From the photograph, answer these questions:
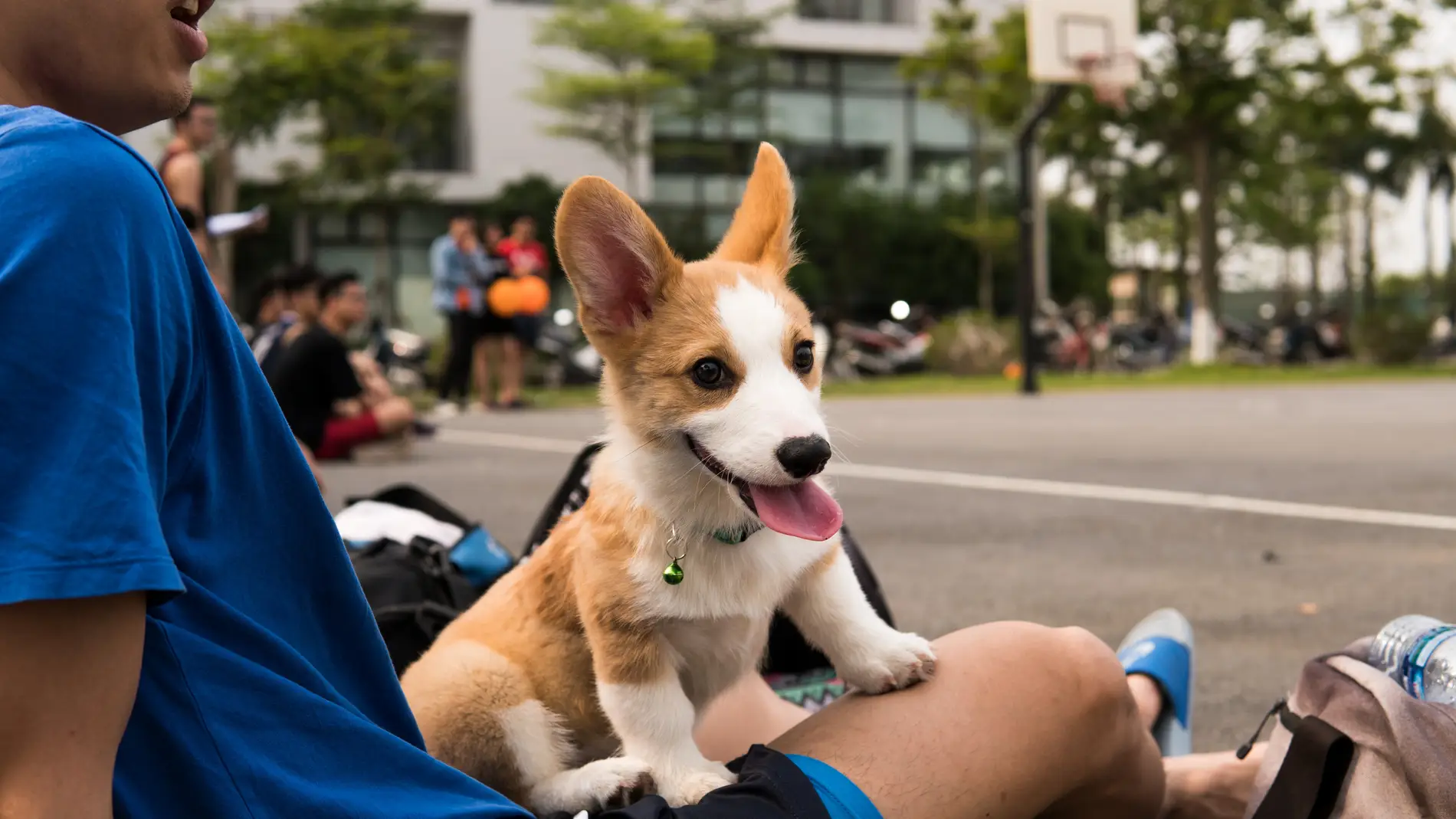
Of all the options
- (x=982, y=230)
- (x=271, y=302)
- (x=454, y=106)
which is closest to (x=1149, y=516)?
(x=271, y=302)

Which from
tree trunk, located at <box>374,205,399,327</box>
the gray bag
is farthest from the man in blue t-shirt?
tree trunk, located at <box>374,205,399,327</box>

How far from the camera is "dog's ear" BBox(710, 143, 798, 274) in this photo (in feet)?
7.52

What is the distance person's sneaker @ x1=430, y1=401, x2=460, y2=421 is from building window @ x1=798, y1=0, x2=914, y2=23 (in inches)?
1271

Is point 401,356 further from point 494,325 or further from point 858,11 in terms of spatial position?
point 858,11

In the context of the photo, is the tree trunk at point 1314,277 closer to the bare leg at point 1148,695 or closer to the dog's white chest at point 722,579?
the bare leg at point 1148,695

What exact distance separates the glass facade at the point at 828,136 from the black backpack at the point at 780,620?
1594 inches

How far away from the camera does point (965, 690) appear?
1.98 m

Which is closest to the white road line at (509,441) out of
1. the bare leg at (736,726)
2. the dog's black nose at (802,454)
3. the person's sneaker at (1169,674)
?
the person's sneaker at (1169,674)

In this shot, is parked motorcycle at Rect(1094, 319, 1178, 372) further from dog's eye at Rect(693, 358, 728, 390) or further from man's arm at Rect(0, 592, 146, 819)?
man's arm at Rect(0, 592, 146, 819)

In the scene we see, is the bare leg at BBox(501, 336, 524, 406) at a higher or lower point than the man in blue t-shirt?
lower

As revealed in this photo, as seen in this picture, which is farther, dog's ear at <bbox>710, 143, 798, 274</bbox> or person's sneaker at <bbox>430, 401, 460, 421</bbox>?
person's sneaker at <bbox>430, 401, 460, 421</bbox>

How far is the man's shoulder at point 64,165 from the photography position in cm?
106

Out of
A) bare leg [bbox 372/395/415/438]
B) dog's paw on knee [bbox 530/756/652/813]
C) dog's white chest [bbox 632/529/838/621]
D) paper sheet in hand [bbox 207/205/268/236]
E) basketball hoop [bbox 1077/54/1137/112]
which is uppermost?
basketball hoop [bbox 1077/54/1137/112]

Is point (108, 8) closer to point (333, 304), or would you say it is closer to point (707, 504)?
point (707, 504)
